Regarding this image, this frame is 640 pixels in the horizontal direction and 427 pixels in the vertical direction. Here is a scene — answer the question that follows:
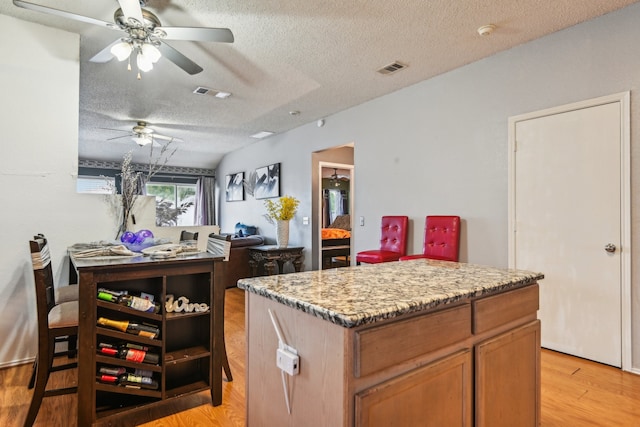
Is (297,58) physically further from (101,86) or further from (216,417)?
(216,417)

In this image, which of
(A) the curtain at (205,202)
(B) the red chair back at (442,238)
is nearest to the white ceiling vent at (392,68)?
(B) the red chair back at (442,238)

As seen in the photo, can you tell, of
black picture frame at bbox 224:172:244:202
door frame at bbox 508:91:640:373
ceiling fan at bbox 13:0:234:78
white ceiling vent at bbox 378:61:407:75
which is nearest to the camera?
ceiling fan at bbox 13:0:234:78

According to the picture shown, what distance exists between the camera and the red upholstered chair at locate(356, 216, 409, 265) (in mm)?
3782

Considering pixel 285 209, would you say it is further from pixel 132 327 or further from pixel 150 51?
pixel 132 327

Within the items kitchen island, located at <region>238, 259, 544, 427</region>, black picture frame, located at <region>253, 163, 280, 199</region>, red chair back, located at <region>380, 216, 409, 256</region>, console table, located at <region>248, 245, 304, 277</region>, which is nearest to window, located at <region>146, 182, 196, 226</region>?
black picture frame, located at <region>253, 163, 280, 199</region>

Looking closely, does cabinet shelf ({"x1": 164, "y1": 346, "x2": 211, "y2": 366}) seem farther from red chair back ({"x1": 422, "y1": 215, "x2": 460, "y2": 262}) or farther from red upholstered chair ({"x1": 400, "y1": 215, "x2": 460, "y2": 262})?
red chair back ({"x1": 422, "y1": 215, "x2": 460, "y2": 262})

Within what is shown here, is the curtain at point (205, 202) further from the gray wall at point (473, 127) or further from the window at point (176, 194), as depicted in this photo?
the gray wall at point (473, 127)

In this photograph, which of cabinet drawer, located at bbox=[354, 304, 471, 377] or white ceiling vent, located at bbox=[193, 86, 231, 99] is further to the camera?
white ceiling vent, located at bbox=[193, 86, 231, 99]

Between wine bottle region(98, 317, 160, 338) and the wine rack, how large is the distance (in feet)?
0.07

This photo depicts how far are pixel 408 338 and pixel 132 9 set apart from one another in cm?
231

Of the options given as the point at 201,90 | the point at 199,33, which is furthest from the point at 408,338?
the point at 201,90

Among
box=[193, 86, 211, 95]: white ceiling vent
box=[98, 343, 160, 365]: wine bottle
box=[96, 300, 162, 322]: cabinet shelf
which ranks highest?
box=[193, 86, 211, 95]: white ceiling vent

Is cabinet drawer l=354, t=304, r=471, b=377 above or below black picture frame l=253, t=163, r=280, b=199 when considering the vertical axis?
below

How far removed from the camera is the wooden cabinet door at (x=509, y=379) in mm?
1184
